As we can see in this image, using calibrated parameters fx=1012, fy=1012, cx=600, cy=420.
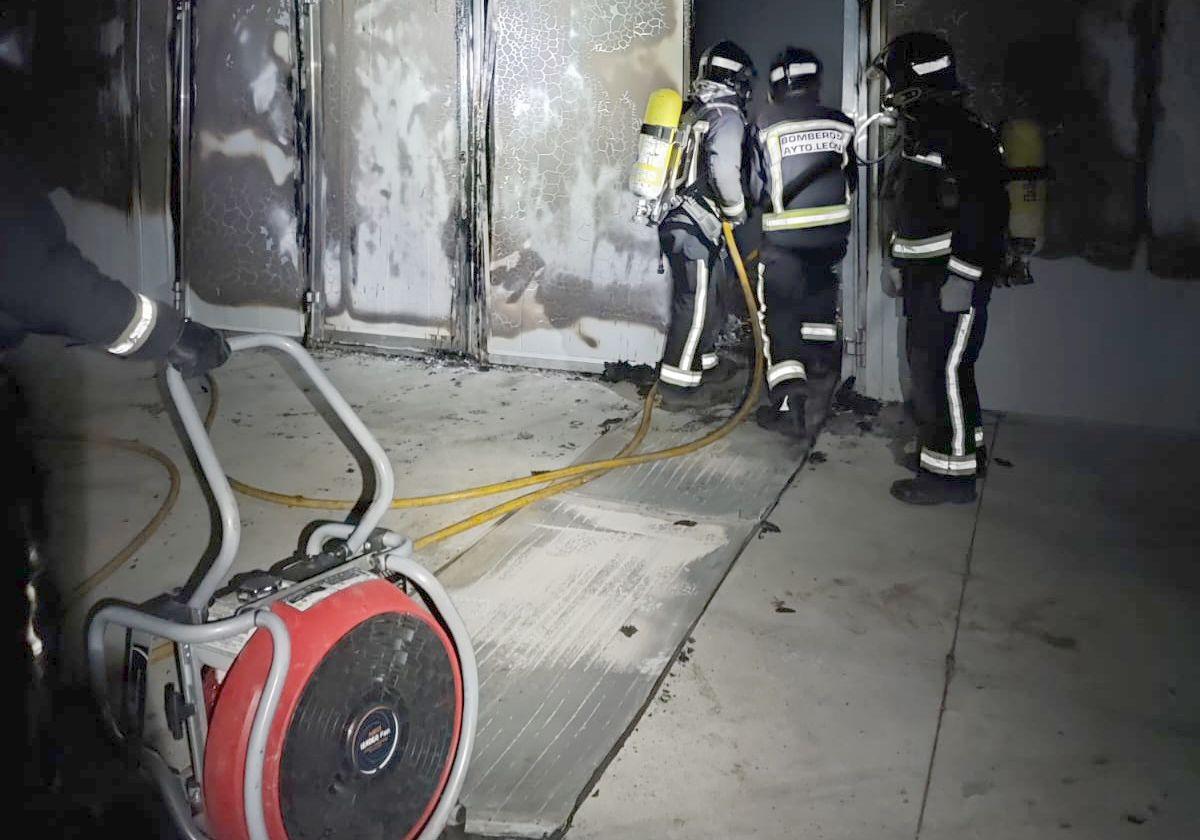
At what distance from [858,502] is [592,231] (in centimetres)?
262

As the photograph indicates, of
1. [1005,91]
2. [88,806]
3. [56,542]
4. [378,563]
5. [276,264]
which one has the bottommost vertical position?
[88,806]

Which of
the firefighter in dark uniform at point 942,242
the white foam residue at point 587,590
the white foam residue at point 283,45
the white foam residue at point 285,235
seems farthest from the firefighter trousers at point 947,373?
the white foam residue at point 283,45

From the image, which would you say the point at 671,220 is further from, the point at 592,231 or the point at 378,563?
the point at 378,563

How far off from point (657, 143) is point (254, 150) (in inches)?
120

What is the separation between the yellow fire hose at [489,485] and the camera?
3.96 metres

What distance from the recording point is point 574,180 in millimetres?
6195

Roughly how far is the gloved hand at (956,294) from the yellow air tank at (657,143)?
1.67 metres

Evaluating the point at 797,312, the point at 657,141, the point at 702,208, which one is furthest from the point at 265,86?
the point at 797,312

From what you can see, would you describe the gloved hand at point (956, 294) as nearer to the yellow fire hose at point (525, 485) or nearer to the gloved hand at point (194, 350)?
the yellow fire hose at point (525, 485)

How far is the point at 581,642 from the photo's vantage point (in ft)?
11.0

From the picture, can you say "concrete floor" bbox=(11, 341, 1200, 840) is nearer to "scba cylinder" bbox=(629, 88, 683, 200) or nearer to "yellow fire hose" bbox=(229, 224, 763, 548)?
"yellow fire hose" bbox=(229, 224, 763, 548)

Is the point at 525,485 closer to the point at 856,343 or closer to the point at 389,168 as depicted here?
the point at 856,343

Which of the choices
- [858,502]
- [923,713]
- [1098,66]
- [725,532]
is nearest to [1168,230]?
[1098,66]

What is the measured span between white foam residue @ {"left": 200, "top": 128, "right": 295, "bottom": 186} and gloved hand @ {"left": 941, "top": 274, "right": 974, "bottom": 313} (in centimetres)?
441
